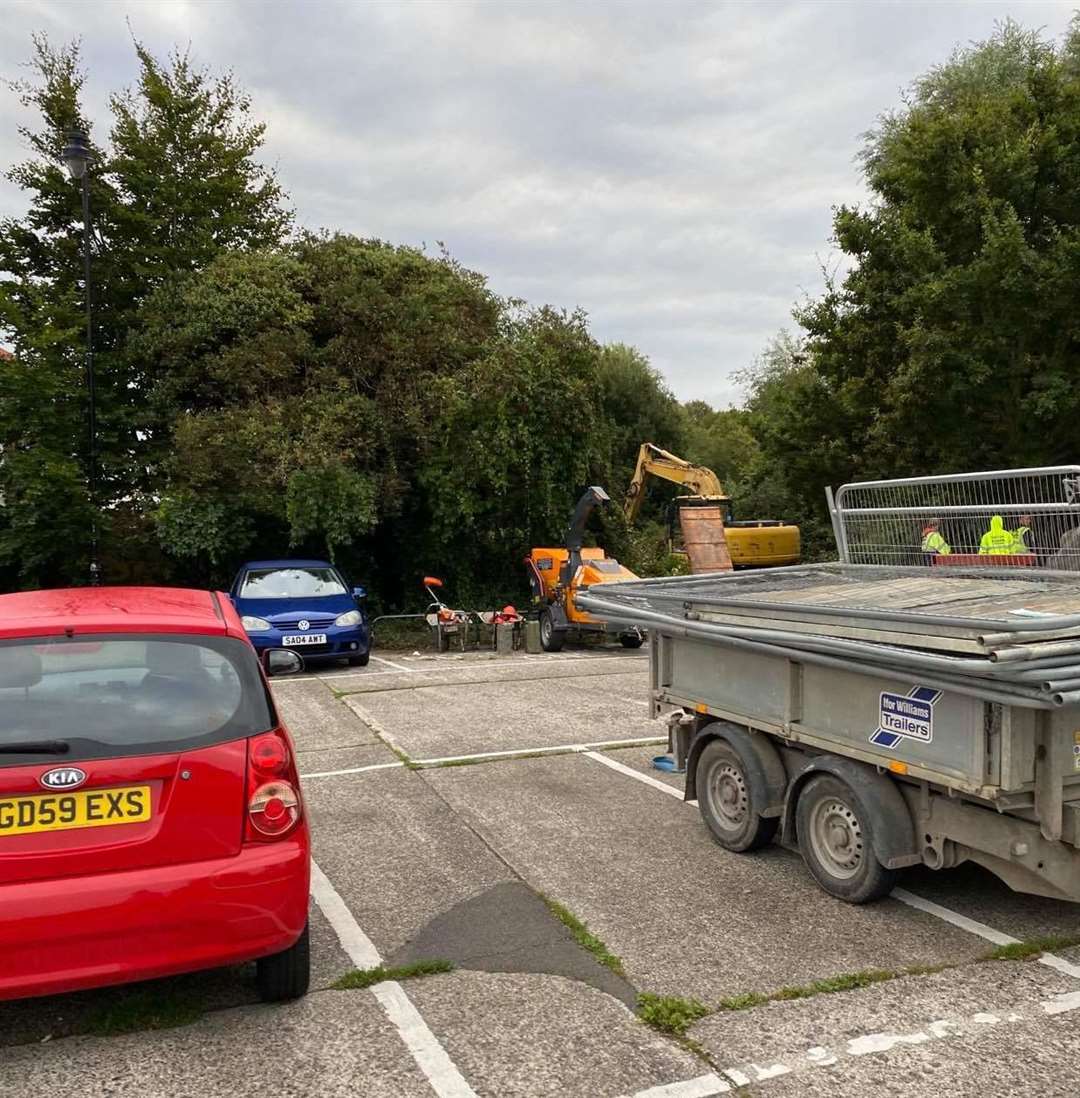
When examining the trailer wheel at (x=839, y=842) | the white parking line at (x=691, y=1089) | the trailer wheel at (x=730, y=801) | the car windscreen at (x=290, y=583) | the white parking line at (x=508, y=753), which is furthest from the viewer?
the car windscreen at (x=290, y=583)

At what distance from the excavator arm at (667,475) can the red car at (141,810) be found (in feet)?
59.1

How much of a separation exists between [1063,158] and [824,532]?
40.6ft

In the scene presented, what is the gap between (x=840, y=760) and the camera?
174 inches

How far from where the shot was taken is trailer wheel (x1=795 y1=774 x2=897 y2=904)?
425cm

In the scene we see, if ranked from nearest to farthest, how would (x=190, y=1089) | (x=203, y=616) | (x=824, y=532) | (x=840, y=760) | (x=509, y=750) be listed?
(x=190, y=1089), (x=203, y=616), (x=840, y=760), (x=509, y=750), (x=824, y=532)

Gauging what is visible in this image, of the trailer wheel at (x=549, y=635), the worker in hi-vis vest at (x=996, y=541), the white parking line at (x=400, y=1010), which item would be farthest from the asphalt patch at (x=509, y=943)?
the trailer wheel at (x=549, y=635)

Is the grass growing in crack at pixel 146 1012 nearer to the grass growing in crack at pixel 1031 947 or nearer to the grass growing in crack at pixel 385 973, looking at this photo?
the grass growing in crack at pixel 385 973

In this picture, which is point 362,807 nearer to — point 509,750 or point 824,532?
point 509,750

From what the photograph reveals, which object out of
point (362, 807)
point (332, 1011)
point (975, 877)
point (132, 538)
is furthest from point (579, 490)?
point (332, 1011)

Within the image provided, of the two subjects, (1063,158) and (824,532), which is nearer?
(1063,158)

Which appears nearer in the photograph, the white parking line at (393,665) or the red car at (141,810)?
the red car at (141,810)

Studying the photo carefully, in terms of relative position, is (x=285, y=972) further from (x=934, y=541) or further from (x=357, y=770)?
(x=934, y=541)

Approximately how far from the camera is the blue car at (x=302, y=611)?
42.4 ft

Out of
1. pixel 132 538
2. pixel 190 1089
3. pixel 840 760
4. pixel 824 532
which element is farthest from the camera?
pixel 824 532
